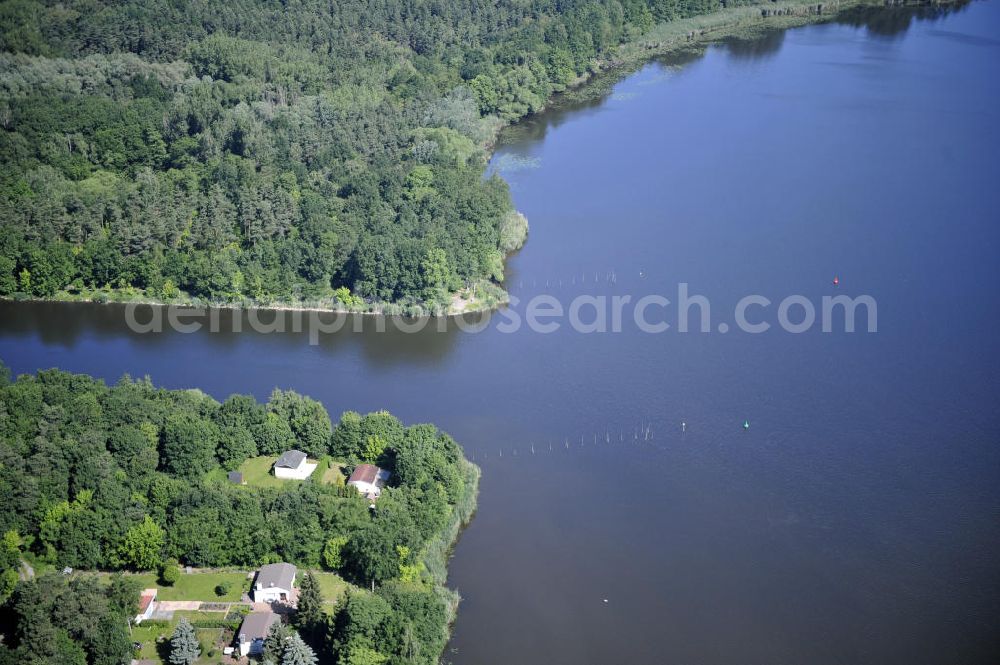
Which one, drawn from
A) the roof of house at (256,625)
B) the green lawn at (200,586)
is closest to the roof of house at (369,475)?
the green lawn at (200,586)

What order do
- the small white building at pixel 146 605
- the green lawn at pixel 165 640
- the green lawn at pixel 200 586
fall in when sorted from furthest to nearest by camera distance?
the green lawn at pixel 200 586
the small white building at pixel 146 605
the green lawn at pixel 165 640

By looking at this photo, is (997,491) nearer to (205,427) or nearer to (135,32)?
(205,427)

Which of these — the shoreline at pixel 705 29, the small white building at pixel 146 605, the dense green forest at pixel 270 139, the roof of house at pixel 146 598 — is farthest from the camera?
the shoreline at pixel 705 29

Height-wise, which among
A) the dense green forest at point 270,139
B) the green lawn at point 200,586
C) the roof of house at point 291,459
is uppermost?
the dense green forest at point 270,139

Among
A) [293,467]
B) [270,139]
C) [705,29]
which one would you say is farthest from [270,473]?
[705,29]

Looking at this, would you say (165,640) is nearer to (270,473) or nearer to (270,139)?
(270,473)

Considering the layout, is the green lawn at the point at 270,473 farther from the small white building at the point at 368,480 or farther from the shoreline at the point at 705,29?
the shoreline at the point at 705,29

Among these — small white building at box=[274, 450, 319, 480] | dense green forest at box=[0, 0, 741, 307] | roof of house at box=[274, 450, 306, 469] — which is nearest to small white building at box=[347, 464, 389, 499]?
small white building at box=[274, 450, 319, 480]
